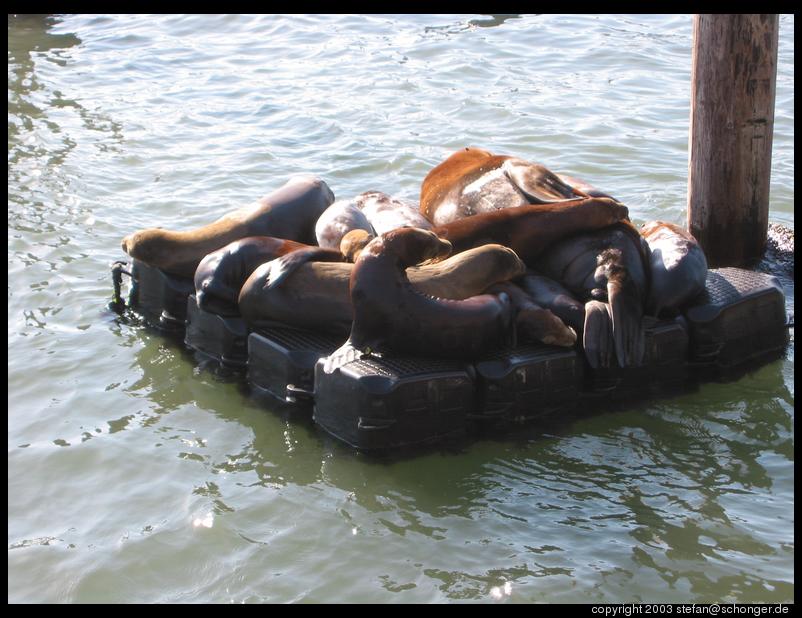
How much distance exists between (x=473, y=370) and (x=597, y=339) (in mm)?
706

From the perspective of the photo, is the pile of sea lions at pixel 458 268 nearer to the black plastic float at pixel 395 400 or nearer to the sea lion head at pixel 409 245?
the sea lion head at pixel 409 245

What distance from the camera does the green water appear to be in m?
4.47

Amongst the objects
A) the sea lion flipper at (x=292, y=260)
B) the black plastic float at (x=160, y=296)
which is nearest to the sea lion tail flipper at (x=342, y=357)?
the sea lion flipper at (x=292, y=260)

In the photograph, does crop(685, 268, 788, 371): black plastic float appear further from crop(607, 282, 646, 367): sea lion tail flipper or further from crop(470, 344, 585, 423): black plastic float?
crop(470, 344, 585, 423): black plastic float

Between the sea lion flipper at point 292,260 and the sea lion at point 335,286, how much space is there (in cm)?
3

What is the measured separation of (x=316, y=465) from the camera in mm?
5328

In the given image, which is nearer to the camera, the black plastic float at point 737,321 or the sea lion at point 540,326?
the sea lion at point 540,326

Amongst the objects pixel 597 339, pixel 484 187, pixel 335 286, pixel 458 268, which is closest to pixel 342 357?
pixel 335 286

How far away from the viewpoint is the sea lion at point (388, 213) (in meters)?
6.57

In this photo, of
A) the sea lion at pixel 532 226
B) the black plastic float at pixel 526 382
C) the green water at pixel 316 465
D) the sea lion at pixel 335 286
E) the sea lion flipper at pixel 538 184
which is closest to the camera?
the green water at pixel 316 465

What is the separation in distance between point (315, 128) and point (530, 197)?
19.1 ft

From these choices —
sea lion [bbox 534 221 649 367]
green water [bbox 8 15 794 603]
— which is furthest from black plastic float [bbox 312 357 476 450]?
sea lion [bbox 534 221 649 367]

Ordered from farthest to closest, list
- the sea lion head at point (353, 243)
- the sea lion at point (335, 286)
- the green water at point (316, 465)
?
the sea lion head at point (353, 243), the sea lion at point (335, 286), the green water at point (316, 465)
